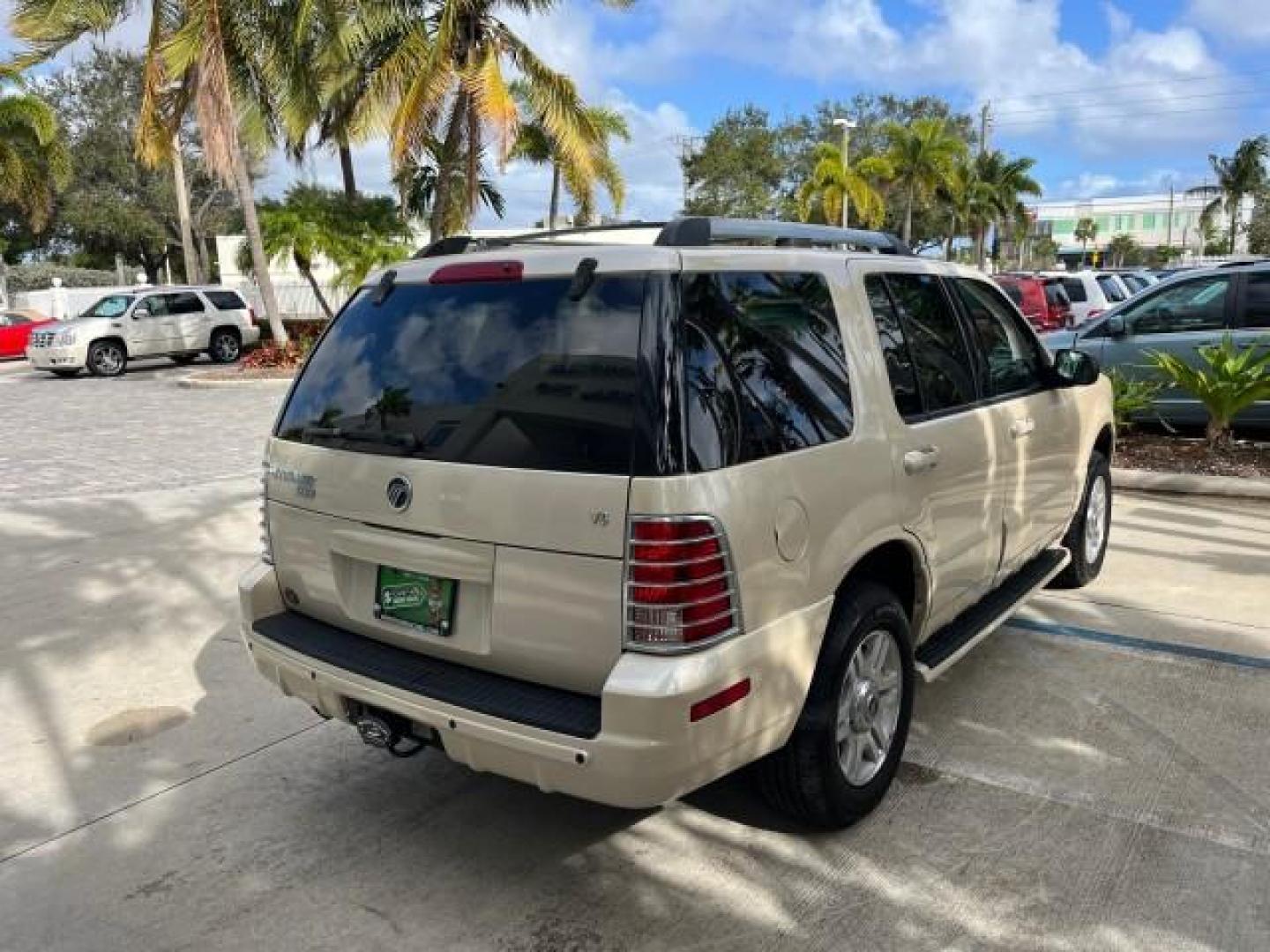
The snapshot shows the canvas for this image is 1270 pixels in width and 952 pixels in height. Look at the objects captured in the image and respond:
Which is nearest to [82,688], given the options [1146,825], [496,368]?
[496,368]

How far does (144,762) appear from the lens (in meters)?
3.84

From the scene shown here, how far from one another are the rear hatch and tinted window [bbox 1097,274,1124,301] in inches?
751

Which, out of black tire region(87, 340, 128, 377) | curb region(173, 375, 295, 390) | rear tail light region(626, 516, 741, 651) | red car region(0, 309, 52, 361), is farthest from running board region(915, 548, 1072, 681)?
red car region(0, 309, 52, 361)

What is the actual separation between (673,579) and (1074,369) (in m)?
3.19

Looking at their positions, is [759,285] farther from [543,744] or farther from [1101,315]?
[1101,315]

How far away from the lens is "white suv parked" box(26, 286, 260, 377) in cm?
2023

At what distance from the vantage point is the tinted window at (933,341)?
362cm

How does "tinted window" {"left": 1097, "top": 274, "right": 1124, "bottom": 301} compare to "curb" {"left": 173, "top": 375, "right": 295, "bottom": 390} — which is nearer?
"curb" {"left": 173, "top": 375, "right": 295, "bottom": 390}

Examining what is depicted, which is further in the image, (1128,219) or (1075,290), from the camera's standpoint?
(1128,219)

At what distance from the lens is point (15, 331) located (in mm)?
25406

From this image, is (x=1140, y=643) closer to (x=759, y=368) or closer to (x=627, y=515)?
(x=759, y=368)

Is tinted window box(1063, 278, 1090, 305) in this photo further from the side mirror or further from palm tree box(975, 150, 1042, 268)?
palm tree box(975, 150, 1042, 268)

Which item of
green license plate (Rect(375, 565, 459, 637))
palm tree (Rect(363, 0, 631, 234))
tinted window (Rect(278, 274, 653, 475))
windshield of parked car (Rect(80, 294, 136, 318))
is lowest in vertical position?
green license plate (Rect(375, 565, 459, 637))

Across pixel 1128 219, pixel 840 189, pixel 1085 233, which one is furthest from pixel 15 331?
pixel 1128 219
